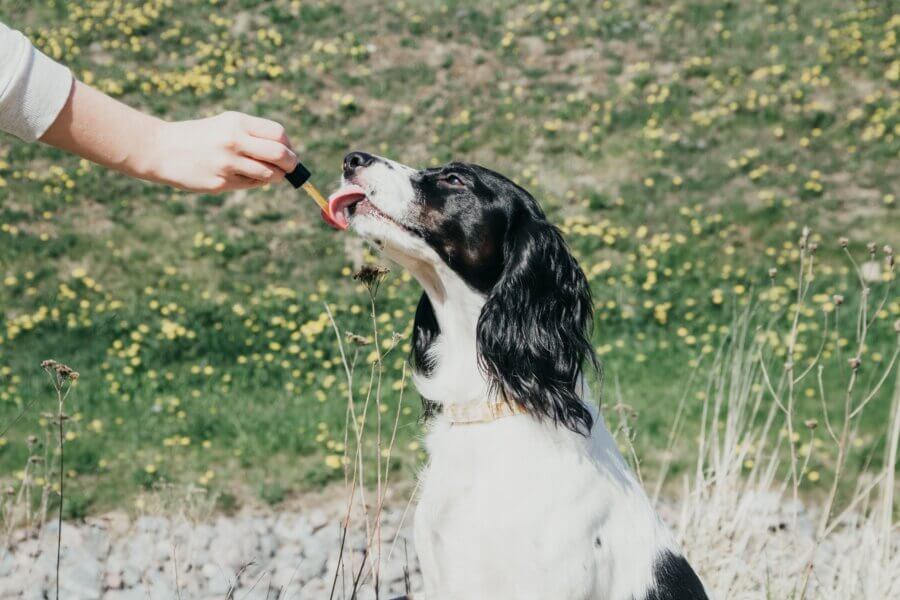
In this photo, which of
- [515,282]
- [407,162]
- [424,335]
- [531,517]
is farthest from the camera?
[407,162]

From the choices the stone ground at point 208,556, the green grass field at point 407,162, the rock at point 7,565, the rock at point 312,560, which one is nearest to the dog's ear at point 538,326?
the green grass field at point 407,162

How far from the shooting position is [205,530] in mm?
5109

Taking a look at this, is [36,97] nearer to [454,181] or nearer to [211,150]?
[211,150]

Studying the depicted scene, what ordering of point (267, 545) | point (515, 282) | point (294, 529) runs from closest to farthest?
point (515, 282)
point (267, 545)
point (294, 529)

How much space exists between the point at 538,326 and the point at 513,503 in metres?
0.58

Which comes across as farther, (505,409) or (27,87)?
(505,409)

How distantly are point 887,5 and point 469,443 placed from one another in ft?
38.9

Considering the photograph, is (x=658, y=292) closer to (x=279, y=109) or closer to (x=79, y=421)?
(x=79, y=421)

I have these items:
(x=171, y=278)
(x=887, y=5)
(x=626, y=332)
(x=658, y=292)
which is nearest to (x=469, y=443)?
(x=626, y=332)

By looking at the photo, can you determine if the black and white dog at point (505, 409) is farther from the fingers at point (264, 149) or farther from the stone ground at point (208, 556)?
the stone ground at point (208, 556)

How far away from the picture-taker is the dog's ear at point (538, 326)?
9.32 feet

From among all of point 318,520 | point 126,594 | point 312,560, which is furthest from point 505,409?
point 318,520

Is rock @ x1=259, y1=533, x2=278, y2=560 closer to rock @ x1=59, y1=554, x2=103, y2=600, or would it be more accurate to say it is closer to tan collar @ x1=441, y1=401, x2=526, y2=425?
rock @ x1=59, y1=554, x2=103, y2=600

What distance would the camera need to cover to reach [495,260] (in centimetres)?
308
